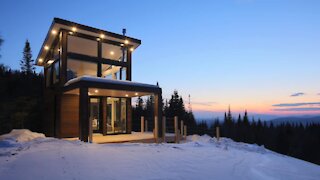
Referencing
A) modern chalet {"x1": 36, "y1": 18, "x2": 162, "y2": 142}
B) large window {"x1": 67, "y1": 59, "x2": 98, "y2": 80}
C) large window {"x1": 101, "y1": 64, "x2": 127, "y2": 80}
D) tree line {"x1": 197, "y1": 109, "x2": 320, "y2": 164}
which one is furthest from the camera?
tree line {"x1": 197, "y1": 109, "x2": 320, "y2": 164}

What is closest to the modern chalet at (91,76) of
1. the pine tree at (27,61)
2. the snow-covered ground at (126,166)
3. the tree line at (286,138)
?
the snow-covered ground at (126,166)

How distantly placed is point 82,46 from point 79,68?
145cm

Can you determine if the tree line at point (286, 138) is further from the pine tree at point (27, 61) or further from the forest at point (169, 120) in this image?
the pine tree at point (27, 61)

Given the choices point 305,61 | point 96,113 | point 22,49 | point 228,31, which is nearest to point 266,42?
point 228,31

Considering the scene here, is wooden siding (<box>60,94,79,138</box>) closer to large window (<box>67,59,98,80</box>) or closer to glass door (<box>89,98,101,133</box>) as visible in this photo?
glass door (<box>89,98,101,133</box>)

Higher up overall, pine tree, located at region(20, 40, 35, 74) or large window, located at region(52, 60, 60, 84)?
pine tree, located at region(20, 40, 35, 74)

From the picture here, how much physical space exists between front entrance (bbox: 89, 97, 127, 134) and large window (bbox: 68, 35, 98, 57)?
121 inches

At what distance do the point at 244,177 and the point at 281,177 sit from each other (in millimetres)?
919

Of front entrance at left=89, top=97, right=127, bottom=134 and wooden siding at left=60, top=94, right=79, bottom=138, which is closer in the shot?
wooden siding at left=60, top=94, right=79, bottom=138

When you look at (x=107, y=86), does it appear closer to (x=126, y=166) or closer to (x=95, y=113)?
(x=95, y=113)

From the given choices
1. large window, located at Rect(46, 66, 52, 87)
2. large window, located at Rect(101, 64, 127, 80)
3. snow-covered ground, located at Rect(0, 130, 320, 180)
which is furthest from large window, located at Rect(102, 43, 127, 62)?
snow-covered ground, located at Rect(0, 130, 320, 180)

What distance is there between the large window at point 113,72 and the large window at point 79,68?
2.13ft

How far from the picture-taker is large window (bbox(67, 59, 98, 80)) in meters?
14.6

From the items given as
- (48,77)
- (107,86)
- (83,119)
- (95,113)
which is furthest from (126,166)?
(48,77)
